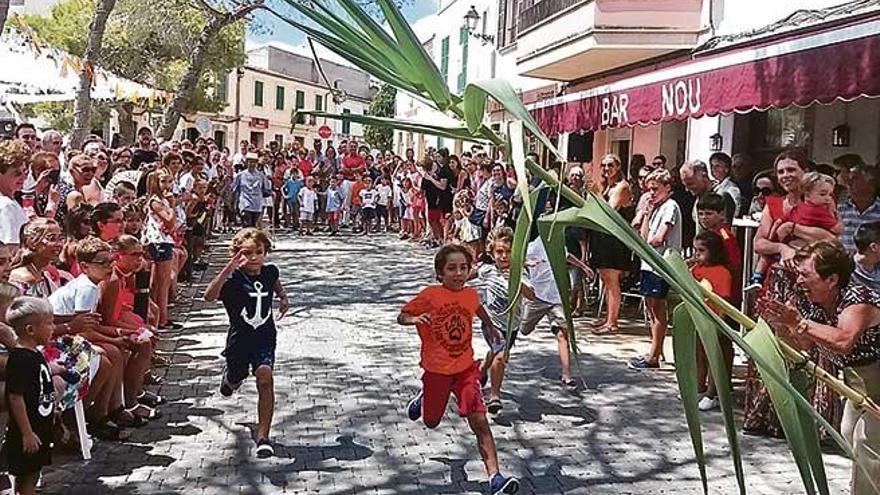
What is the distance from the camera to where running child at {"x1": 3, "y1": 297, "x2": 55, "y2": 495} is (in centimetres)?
447

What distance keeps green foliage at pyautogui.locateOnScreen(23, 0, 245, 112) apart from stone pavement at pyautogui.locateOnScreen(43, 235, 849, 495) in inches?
1029

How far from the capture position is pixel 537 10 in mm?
18859

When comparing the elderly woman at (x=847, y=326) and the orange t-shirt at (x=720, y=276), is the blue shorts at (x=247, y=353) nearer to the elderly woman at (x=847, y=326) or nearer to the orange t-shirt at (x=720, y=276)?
the orange t-shirt at (x=720, y=276)

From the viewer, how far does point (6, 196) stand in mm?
6480

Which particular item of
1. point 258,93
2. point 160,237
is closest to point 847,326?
point 160,237

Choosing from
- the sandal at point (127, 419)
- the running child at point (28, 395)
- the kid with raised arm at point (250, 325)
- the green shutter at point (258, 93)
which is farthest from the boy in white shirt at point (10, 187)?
the green shutter at point (258, 93)

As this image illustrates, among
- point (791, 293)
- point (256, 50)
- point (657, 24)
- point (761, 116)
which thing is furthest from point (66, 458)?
point (256, 50)

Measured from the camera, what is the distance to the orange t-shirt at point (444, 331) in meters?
5.41

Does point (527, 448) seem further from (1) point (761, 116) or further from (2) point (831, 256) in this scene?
(1) point (761, 116)

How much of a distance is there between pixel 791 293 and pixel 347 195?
17234 mm

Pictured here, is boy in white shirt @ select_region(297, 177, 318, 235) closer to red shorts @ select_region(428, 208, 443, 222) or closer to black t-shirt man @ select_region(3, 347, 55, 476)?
red shorts @ select_region(428, 208, 443, 222)

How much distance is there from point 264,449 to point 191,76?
12.9 meters

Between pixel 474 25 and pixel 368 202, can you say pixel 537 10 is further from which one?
pixel 474 25

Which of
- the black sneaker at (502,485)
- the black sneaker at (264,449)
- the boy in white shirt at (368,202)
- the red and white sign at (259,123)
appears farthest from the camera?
the red and white sign at (259,123)
